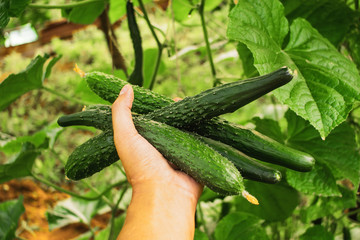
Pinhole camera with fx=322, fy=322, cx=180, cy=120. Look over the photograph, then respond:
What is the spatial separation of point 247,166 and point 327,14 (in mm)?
665

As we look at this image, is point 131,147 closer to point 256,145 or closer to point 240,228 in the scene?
point 256,145

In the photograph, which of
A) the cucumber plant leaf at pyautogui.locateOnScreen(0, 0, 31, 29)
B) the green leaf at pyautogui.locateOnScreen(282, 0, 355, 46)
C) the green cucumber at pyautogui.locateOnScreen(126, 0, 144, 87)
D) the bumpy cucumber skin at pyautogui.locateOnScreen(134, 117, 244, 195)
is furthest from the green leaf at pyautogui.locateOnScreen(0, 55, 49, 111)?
the green leaf at pyautogui.locateOnScreen(282, 0, 355, 46)

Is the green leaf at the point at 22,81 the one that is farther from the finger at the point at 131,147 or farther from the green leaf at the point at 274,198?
the green leaf at the point at 274,198

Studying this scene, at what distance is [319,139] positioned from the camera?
1028mm

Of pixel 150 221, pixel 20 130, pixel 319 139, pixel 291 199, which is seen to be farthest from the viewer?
pixel 20 130

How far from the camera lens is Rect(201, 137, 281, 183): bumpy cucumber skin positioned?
72 centimetres

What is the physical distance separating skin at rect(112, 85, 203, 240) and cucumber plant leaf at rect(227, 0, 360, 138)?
30 cm

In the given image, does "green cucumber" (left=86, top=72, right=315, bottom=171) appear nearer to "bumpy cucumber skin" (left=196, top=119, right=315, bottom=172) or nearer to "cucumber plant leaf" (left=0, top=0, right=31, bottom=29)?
"bumpy cucumber skin" (left=196, top=119, right=315, bottom=172)

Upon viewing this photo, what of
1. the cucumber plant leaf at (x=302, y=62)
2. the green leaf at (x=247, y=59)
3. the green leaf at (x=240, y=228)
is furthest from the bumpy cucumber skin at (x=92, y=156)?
the green leaf at (x=240, y=228)

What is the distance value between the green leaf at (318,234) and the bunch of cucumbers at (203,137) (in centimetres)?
55

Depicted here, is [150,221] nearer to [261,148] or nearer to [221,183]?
[221,183]

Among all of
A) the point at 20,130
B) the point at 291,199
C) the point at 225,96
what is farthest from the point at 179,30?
the point at 225,96

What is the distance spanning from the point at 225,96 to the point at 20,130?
2.60 meters

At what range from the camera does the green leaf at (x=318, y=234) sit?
3.75 ft
